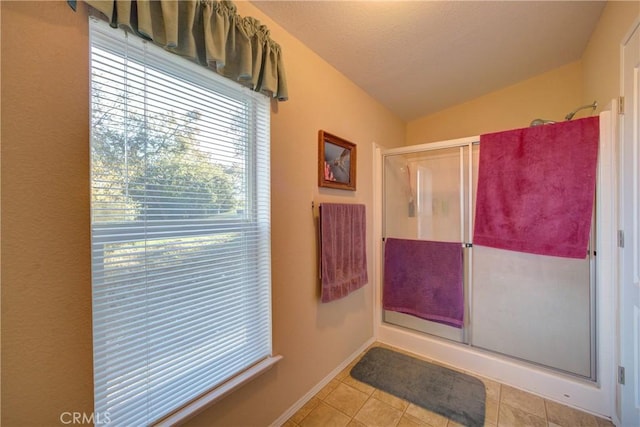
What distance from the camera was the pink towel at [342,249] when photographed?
167 cm

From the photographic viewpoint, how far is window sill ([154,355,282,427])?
973 millimetres

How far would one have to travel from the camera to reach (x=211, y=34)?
1.03 metres

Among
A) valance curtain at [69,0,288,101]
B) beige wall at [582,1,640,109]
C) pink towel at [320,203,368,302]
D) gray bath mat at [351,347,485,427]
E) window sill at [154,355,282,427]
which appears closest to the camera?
valance curtain at [69,0,288,101]

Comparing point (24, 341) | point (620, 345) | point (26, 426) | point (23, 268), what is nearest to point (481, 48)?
point (620, 345)

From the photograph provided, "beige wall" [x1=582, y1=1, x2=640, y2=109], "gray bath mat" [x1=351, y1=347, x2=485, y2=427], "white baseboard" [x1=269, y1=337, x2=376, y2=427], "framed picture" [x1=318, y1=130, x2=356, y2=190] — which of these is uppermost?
"beige wall" [x1=582, y1=1, x2=640, y2=109]

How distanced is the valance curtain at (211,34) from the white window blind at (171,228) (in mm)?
69

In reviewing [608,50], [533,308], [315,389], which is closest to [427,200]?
[533,308]

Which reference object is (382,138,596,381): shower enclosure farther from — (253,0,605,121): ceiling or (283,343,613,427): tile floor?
(253,0,605,121): ceiling

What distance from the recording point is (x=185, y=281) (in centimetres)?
104

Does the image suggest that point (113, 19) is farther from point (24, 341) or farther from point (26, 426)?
point (26, 426)

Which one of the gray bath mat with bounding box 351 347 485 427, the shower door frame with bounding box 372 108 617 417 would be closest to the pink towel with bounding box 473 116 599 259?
the shower door frame with bounding box 372 108 617 417

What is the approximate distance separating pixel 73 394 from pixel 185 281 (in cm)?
44

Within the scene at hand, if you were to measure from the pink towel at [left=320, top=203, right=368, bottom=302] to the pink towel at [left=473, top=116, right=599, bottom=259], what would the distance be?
0.92 metres

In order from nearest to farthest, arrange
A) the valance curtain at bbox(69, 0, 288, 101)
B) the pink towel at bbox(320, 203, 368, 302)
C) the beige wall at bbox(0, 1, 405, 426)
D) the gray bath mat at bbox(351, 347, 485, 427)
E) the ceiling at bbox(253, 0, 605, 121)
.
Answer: the beige wall at bbox(0, 1, 405, 426) → the valance curtain at bbox(69, 0, 288, 101) → the ceiling at bbox(253, 0, 605, 121) → the gray bath mat at bbox(351, 347, 485, 427) → the pink towel at bbox(320, 203, 368, 302)
